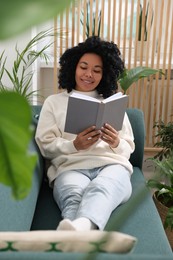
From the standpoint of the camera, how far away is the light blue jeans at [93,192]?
66.0 inches

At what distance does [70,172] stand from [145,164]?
1569 mm

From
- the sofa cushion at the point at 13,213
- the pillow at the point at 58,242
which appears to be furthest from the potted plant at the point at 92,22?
the pillow at the point at 58,242

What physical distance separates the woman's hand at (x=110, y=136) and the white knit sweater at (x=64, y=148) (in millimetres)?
43

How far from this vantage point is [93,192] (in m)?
1.82

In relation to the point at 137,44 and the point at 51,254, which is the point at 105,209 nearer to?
the point at 51,254

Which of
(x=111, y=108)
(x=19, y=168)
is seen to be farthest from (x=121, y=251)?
(x=111, y=108)

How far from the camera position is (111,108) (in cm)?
198

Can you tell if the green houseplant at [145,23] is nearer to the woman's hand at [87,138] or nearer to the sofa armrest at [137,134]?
the sofa armrest at [137,134]

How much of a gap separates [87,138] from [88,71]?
437mm

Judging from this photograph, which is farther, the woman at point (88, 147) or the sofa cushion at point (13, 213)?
the woman at point (88, 147)

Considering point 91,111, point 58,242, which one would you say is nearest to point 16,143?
point 58,242

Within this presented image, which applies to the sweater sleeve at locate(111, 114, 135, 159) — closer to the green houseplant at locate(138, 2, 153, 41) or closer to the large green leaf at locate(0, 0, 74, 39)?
the green houseplant at locate(138, 2, 153, 41)

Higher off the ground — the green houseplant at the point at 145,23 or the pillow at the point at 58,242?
the green houseplant at the point at 145,23

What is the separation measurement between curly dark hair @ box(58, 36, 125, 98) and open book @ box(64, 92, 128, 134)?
0.31 m
